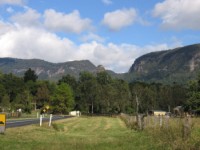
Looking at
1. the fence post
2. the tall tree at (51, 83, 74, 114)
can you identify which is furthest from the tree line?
the fence post

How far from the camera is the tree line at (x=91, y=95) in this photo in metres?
138

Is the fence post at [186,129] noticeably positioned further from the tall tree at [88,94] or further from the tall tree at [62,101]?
the tall tree at [88,94]

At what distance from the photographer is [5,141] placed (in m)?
19.7

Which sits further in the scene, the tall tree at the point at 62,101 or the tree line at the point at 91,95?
the tree line at the point at 91,95

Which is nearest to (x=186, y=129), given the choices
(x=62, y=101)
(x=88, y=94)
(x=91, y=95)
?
(x=62, y=101)

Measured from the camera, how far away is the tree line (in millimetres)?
138500

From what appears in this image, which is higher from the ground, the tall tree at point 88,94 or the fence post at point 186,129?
the tall tree at point 88,94

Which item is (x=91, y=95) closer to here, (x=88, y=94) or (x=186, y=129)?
(x=88, y=94)

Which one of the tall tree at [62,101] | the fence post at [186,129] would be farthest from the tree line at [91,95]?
the fence post at [186,129]

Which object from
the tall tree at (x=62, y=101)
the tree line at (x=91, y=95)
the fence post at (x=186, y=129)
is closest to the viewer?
the fence post at (x=186, y=129)

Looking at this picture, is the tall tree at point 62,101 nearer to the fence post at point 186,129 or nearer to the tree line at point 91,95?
the tree line at point 91,95

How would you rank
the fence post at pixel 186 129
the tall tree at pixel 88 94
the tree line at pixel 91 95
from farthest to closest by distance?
the tall tree at pixel 88 94
the tree line at pixel 91 95
the fence post at pixel 186 129

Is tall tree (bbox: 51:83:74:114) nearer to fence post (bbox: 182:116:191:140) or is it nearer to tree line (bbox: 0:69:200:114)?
tree line (bbox: 0:69:200:114)

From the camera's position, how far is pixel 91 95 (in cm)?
15500
